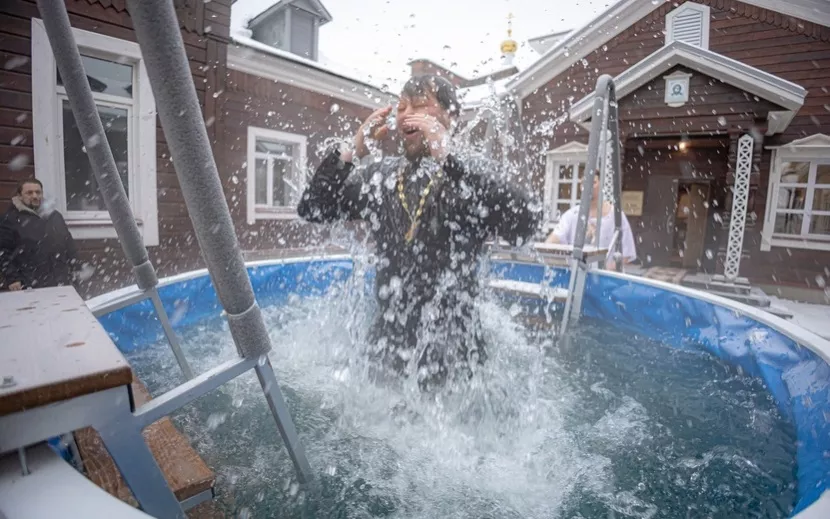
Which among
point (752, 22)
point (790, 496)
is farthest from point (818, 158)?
point (790, 496)

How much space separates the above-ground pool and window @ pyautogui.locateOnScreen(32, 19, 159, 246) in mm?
4253

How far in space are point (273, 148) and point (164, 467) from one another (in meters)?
11.1

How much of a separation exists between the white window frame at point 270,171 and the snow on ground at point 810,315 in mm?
9620

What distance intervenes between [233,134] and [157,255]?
358 centimetres

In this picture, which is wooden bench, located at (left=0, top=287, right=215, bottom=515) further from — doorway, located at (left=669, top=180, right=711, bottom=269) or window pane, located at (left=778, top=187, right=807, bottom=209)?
doorway, located at (left=669, top=180, right=711, bottom=269)

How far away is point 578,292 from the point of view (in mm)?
4660

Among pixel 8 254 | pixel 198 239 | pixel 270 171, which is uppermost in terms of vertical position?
pixel 270 171

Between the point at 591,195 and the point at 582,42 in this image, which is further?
the point at 582,42

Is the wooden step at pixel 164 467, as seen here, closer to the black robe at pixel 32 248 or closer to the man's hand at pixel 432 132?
the man's hand at pixel 432 132

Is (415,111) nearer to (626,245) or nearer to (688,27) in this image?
(626,245)

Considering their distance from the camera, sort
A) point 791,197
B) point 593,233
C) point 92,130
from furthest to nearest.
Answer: point 791,197 < point 593,233 < point 92,130

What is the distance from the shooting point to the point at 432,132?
7.22ft

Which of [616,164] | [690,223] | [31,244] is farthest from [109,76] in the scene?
[690,223]

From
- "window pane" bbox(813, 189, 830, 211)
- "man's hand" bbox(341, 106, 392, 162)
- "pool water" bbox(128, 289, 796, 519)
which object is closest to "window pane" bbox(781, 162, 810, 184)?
"window pane" bbox(813, 189, 830, 211)
